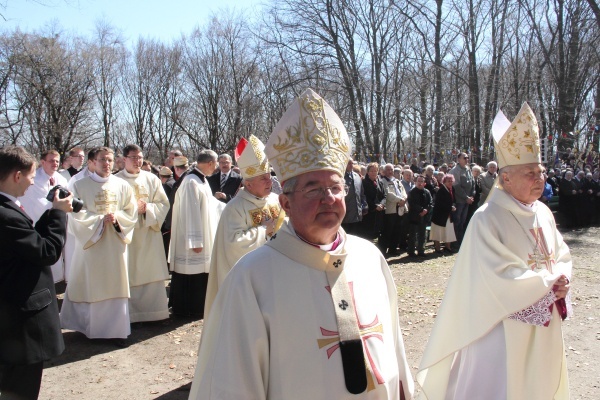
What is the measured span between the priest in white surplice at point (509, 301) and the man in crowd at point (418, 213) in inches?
290

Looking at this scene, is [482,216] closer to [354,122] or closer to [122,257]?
[122,257]

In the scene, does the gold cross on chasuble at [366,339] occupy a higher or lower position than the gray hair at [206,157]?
lower

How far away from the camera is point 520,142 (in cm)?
425

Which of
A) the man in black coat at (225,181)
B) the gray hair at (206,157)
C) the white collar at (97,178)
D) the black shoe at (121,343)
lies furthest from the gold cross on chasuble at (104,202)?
the man in black coat at (225,181)

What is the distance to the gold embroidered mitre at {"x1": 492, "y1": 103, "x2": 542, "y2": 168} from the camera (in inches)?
165

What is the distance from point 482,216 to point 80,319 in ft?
16.2

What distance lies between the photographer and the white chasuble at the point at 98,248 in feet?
19.7

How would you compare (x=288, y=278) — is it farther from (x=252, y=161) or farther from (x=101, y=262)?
(x=101, y=262)

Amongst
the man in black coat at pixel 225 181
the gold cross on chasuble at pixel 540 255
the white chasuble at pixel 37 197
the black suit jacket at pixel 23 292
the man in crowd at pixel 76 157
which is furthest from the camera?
the man in black coat at pixel 225 181

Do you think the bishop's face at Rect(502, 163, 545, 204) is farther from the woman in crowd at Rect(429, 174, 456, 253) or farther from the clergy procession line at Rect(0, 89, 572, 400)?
the woman in crowd at Rect(429, 174, 456, 253)

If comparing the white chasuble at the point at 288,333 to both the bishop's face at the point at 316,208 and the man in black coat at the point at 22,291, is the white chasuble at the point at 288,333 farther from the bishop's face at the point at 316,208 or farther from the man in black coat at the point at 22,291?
the man in black coat at the point at 22,291

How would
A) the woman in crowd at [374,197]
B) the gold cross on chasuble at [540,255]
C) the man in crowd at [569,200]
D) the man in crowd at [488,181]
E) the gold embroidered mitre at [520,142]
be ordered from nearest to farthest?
the gold cross on chasuble at [540,255] < the gold embroidered mitre at [520,142] < the woman in crowd at [374,197] < the man in crowd at [488,181] < the man in crowd at [569,200]

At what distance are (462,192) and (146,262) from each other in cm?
838

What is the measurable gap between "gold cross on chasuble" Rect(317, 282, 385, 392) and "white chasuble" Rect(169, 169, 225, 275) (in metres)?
4.96
